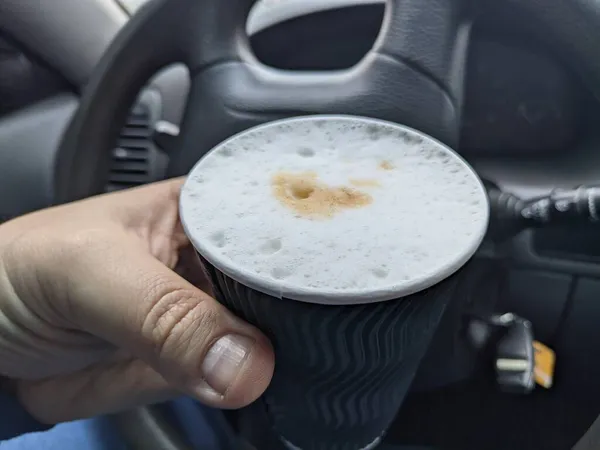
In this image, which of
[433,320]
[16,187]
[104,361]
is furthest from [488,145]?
[16,187]

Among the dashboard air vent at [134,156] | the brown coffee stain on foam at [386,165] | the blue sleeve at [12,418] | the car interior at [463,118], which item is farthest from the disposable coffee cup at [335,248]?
the dashboard air vent at [134,156]

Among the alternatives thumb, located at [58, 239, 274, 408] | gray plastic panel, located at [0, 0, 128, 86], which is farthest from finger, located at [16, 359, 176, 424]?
gray plastic panel, located at [0, 0, 128, 86]

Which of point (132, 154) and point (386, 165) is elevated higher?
point (386, 165)

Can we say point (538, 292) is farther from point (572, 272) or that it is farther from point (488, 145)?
point (488, 145)

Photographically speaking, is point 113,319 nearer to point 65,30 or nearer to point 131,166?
point 131,166

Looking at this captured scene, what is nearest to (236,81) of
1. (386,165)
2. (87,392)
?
(386,165)

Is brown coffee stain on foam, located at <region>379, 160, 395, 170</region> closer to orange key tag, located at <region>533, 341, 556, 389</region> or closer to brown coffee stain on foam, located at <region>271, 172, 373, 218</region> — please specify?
brown coffee stain on foam, located at <region>271, 172, 373, 218</region>
